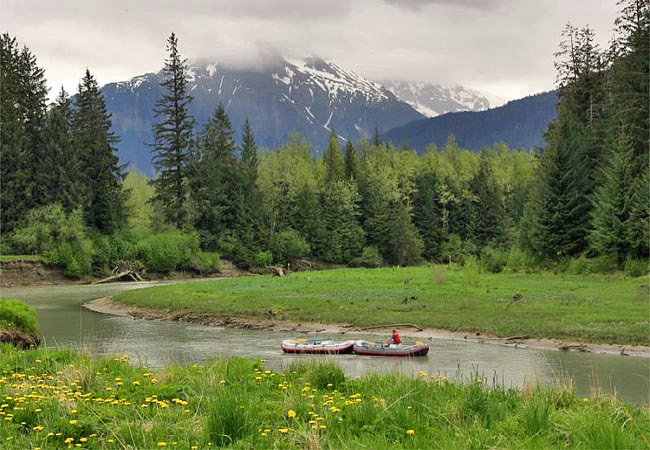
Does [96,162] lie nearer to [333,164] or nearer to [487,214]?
[333,164]

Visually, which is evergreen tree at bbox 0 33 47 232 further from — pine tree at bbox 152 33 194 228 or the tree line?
pine tree at bbox 152 33 194 228

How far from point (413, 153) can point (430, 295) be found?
89.0 metres

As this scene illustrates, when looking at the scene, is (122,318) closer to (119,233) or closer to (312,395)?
(312,395)

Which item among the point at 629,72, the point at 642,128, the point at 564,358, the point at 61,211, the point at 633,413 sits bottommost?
the point at 564,358

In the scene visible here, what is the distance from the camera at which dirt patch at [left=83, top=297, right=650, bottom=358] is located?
25.2m

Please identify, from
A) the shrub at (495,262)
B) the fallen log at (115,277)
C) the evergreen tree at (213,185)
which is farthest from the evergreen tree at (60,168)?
the shrub at (495,262)

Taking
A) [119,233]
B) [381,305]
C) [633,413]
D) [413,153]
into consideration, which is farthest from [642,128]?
[413,153]

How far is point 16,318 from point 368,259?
79871 millimetres

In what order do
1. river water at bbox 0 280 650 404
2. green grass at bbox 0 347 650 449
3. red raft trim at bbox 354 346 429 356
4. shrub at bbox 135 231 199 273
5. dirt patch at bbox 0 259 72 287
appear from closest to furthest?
green grass at bbox 0 347 650 449 → river water at bbox 0 280 650 404 → red raft trim at bbox 354 346 429 356 → dirt patch at bbox 0 259 72 287 → shrub at bbox 135 231 199 273

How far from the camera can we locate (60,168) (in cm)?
7406

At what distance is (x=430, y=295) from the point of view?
39.2m

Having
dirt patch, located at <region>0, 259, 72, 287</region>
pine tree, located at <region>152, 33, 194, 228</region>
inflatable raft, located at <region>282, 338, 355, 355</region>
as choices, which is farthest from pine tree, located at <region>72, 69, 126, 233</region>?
inflatable raft, located at <region>282, 338, 355, 355</region>

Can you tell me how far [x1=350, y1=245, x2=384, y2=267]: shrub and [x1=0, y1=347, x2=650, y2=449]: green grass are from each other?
3513 inches

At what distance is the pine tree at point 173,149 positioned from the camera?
290 feet
